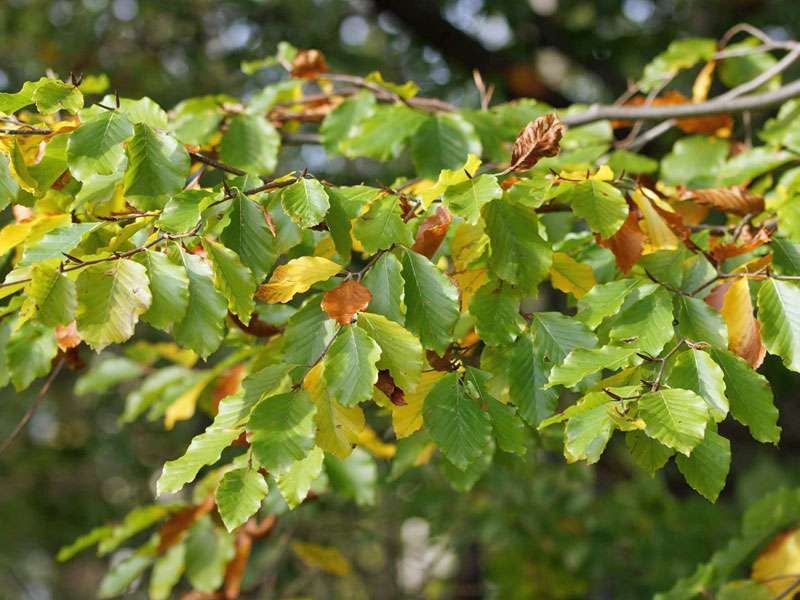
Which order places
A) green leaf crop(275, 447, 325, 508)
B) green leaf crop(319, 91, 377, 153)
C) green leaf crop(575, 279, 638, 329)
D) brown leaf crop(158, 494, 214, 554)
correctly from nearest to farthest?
green leaf crop(275, 447, 325, 508), green leaf crop(575, 279, 638, 329), green leaf crop(319, 91, 377, 153), brown leaf crop(158, 494, 214, 554)

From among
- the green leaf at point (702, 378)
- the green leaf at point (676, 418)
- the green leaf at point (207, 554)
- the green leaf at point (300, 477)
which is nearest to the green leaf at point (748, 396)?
the green leaf at point (702, 378)

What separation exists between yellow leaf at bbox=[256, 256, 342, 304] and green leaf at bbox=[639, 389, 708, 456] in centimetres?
39

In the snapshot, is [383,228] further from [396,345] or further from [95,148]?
[95,148]

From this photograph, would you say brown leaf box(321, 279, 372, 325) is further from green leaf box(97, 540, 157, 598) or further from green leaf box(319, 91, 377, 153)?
green leaf box(97, 540, 157, 598)

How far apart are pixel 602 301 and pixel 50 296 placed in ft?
2.10

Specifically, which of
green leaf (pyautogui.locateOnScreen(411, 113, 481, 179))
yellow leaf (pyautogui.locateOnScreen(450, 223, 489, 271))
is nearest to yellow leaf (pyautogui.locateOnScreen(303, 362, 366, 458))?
yellow leaf (pyautogui.locateOnScreen(450, 223, 489, 271))

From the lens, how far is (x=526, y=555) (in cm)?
340

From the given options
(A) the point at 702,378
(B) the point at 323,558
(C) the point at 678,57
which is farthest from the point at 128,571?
(C) the point at 678,57

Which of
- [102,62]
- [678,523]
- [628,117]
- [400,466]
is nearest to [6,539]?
[102,62]

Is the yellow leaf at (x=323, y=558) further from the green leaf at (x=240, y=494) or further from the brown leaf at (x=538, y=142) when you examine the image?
the brown leaf at (x=538, y=142)

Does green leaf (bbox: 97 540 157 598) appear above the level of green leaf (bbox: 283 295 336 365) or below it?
below

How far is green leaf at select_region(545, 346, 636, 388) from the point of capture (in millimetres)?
919

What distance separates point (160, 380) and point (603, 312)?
1164mm

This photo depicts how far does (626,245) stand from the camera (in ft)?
3.72
